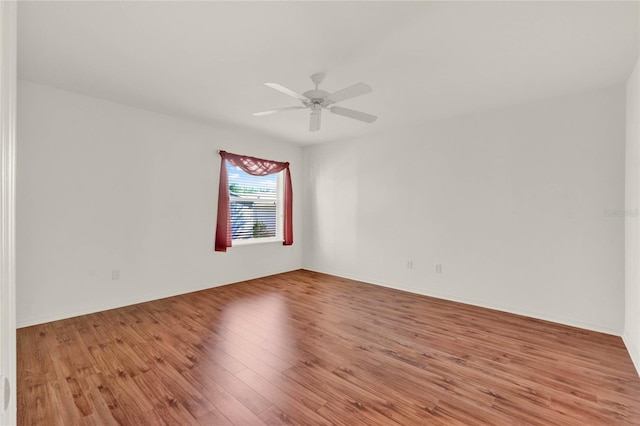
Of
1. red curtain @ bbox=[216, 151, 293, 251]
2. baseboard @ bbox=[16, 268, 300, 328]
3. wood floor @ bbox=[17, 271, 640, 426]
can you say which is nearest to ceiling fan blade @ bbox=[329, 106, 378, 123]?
wood floor @ bbox=[17, 271, 640, 426]

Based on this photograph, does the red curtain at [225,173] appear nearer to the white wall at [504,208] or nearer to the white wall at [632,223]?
the white wall at [504,208]

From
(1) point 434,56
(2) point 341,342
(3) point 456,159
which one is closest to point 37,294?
(2) point 341,342

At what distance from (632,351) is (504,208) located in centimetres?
168

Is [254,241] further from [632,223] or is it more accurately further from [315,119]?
[632,223]

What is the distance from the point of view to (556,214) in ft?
10.6

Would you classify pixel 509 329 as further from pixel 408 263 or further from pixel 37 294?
pixel 37 294

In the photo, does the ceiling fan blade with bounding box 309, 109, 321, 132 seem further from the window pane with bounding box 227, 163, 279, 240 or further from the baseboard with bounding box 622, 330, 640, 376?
the baseboard with bounding box 622, 330, 640, 376

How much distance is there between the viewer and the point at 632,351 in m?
2.44

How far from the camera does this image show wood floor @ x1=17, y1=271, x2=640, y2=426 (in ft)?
5.76

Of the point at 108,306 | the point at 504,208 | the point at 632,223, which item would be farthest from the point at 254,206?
the point at 632,223

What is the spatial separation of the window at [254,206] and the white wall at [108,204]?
0.35 meters

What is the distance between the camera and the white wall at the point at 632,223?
93.0 inches

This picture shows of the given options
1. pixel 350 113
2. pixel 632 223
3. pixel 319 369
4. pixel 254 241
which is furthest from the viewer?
pixel 254 241

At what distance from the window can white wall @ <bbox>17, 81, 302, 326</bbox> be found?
0.35m
